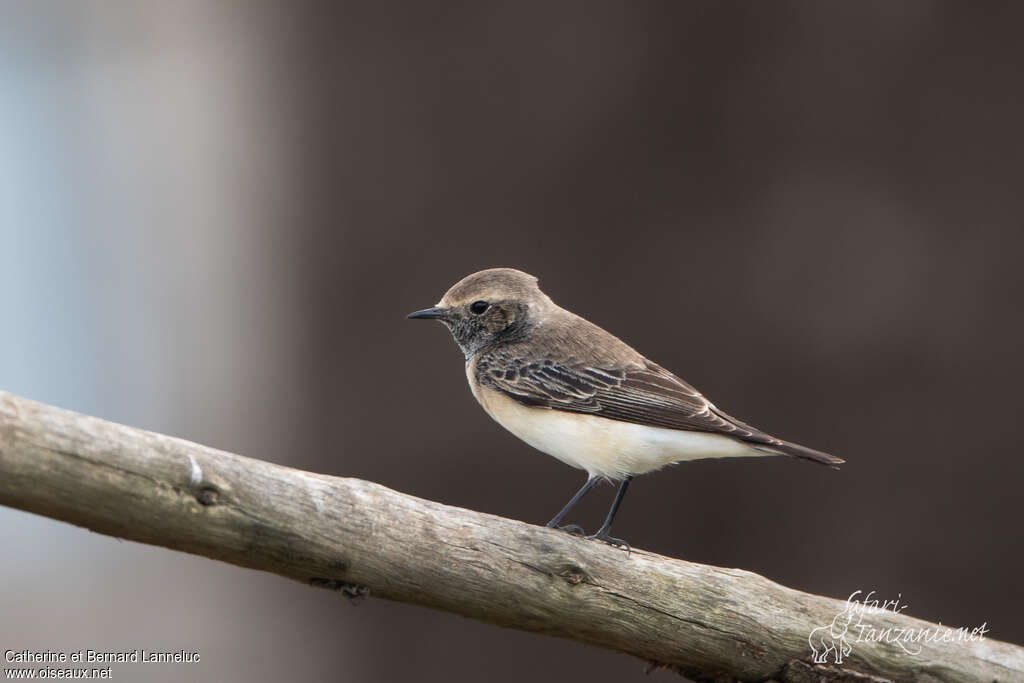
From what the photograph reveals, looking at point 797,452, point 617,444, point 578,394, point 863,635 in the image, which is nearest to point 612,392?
point 578,394

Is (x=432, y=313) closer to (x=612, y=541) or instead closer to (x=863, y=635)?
(x=612, y=541)

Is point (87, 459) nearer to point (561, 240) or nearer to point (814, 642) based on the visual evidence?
point (814, 642)

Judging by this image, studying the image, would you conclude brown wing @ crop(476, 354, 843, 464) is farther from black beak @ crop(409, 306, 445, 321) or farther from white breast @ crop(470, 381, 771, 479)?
black beak @ crop(409, 306, 445, 321)

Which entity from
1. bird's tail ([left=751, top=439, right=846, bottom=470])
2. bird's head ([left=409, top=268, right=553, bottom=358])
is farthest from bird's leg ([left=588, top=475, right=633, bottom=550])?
bird's head ([left=409, top=268, right=553, bottom=358])

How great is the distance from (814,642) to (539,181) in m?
2.76

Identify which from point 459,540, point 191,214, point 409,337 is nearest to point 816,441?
point 409,337

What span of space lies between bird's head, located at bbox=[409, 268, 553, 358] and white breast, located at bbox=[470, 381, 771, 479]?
588 millimetres

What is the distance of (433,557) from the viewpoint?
317cm

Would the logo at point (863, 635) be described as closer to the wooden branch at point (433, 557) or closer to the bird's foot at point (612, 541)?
the wooden branch at point (433, 557)

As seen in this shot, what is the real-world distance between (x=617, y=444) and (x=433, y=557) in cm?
125

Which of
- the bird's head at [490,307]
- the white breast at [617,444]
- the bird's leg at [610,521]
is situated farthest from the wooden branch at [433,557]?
the bird's head at [490,307]

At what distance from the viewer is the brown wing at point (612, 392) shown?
13.7 feet

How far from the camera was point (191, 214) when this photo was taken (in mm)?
8242

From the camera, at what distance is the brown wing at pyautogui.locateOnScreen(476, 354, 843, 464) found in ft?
13.7
